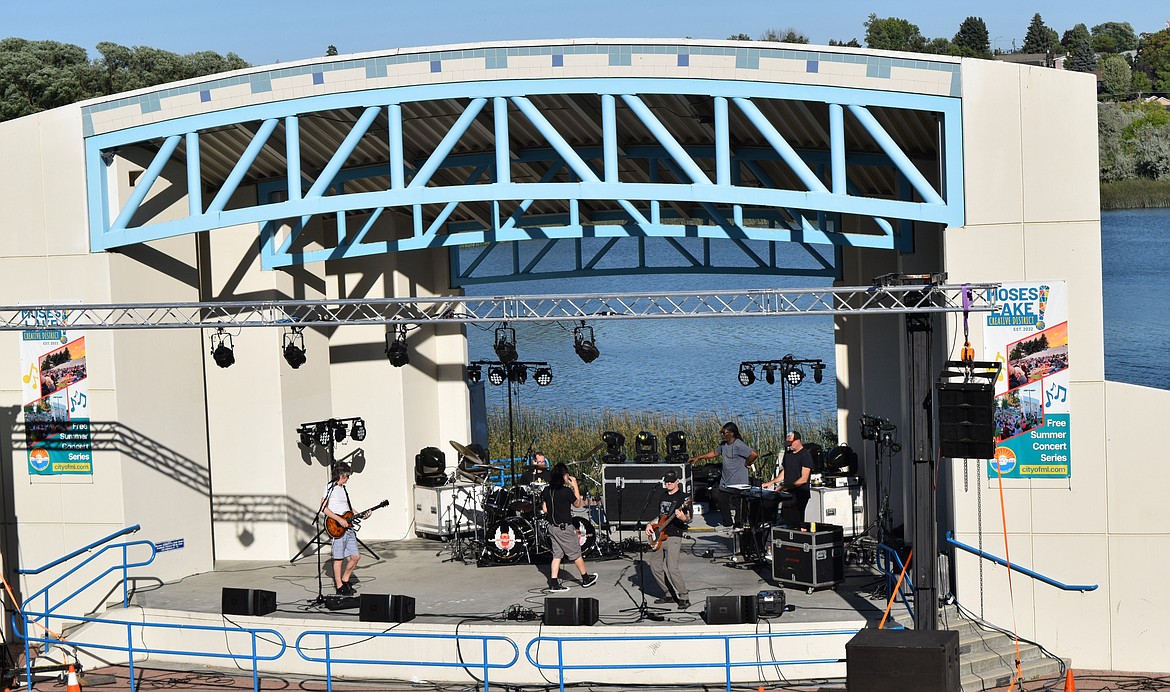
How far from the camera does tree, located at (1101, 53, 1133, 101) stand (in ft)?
247

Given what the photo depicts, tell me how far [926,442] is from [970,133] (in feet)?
9.82

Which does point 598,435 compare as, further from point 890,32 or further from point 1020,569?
point 890,32

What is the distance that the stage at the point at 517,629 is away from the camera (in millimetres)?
11773

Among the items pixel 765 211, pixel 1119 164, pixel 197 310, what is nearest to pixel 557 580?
pixel 197 310

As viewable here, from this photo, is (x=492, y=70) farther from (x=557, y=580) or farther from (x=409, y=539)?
(x=409, y=539)

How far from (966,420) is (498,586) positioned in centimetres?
562

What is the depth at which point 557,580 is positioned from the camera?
13688mm

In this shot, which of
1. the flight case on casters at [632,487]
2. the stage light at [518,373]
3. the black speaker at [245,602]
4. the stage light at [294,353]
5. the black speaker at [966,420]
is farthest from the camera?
the flight case on casters at [632,487]

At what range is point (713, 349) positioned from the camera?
43250 mm

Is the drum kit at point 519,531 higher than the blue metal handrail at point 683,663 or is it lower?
higher

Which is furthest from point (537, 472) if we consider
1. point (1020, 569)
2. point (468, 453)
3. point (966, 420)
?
point (966, 420)

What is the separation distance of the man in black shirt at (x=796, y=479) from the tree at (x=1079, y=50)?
3196 inches

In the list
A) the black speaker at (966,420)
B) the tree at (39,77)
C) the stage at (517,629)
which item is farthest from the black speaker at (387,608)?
the tree at (39,77)

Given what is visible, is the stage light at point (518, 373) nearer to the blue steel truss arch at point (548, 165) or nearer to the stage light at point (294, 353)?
the blue steel truss arch at point (548, 165)
